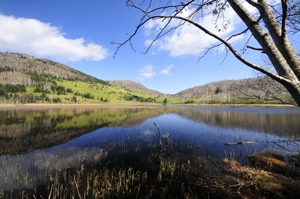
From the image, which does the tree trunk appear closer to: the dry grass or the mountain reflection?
the dry grass

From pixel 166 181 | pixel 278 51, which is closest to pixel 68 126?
pixel 166 181

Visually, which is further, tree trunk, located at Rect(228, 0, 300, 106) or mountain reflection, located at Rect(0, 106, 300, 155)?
mountain reflection, located at Rect(0, 106, 300, 155)

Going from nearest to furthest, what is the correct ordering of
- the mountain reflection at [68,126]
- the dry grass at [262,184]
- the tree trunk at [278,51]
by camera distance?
1. the tree trunk at [278,51]
2. the dry grass at [262,184]
3. the mountain reflection at [68,126]

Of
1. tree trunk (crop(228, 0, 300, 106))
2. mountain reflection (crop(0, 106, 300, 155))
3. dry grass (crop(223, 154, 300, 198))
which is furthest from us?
mountain reflection (crop(0, 106, 300, 155))

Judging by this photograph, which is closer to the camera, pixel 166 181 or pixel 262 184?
pixel 262 184

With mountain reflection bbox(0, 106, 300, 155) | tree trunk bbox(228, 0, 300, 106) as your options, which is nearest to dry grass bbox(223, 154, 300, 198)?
mountain reflection bbox(0, 106, 300, 155)

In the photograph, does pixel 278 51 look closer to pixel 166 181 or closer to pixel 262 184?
pixel 166 181

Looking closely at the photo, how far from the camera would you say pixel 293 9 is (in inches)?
107

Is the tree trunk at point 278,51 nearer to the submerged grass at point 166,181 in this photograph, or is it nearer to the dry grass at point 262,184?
the submerged grass at point 166,181

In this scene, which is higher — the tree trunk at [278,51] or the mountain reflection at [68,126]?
the tree trunk at [278,51]

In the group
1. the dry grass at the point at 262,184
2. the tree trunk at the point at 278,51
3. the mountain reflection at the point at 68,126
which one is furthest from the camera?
the mountain reflection at the point at 68,126

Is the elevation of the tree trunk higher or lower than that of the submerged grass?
higher

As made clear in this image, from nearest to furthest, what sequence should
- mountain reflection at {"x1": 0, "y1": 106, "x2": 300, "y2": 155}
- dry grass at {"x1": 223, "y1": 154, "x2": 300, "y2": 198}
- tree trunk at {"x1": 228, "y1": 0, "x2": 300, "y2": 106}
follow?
tree trunk at {"x1": 228, "y1": 0, "x2": 300, "y2": 106}
dry grass at {"x1": 223, "y1": 154, "x2": 300, "y2": 198}
mountain reflection at {"x1": 0, "y1": 106, "x2": 300, "y2": 155}

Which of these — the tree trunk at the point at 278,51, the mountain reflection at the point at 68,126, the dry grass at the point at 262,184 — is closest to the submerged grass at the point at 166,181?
the dry grass at the point at 262,184
